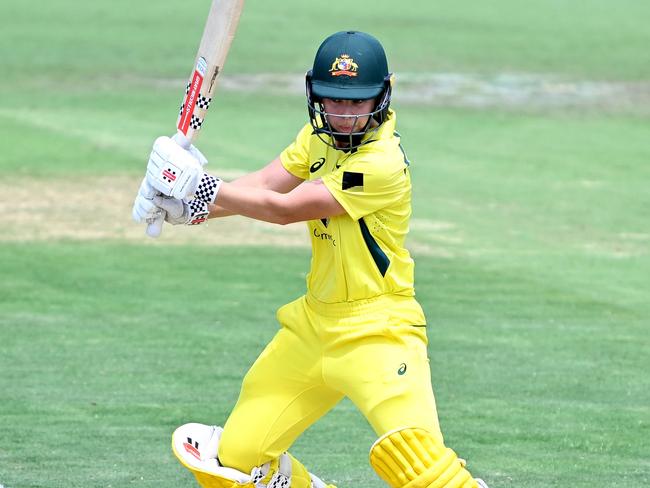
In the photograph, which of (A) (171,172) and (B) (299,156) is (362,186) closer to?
(B) (299,156)

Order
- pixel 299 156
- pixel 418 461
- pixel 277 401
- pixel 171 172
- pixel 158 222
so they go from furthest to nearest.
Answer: pixel 299 156 → pixel 277 401 → pixel 158 222 → pixel 171 172 → pixel 418 461

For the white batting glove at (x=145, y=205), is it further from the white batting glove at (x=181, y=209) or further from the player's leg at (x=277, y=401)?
the player's leg at (x=277, y=401)

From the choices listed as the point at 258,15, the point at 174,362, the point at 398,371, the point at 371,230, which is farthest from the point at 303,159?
the point at 258,15

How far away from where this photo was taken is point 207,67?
5863mm

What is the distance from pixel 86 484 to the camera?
683cm

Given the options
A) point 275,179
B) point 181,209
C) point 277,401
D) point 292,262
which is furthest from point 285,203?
point 292,262

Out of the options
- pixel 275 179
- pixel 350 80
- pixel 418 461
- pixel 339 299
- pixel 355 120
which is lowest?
pixel 418 461

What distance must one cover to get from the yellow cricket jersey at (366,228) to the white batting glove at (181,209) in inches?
18.4

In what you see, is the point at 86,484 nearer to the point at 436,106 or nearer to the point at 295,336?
the point at 295,336

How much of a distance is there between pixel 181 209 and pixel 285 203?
0.41 meters

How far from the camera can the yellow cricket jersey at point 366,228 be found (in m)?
5.60

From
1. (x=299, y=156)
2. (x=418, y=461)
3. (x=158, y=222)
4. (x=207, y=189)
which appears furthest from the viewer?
(x=299, y=156)

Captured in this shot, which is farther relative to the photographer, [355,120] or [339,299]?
[339,299]

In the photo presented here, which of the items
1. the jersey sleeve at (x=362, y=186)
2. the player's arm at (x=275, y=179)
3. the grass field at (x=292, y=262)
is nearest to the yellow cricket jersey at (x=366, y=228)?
the jersey sleeve at (x=362, y=186)
